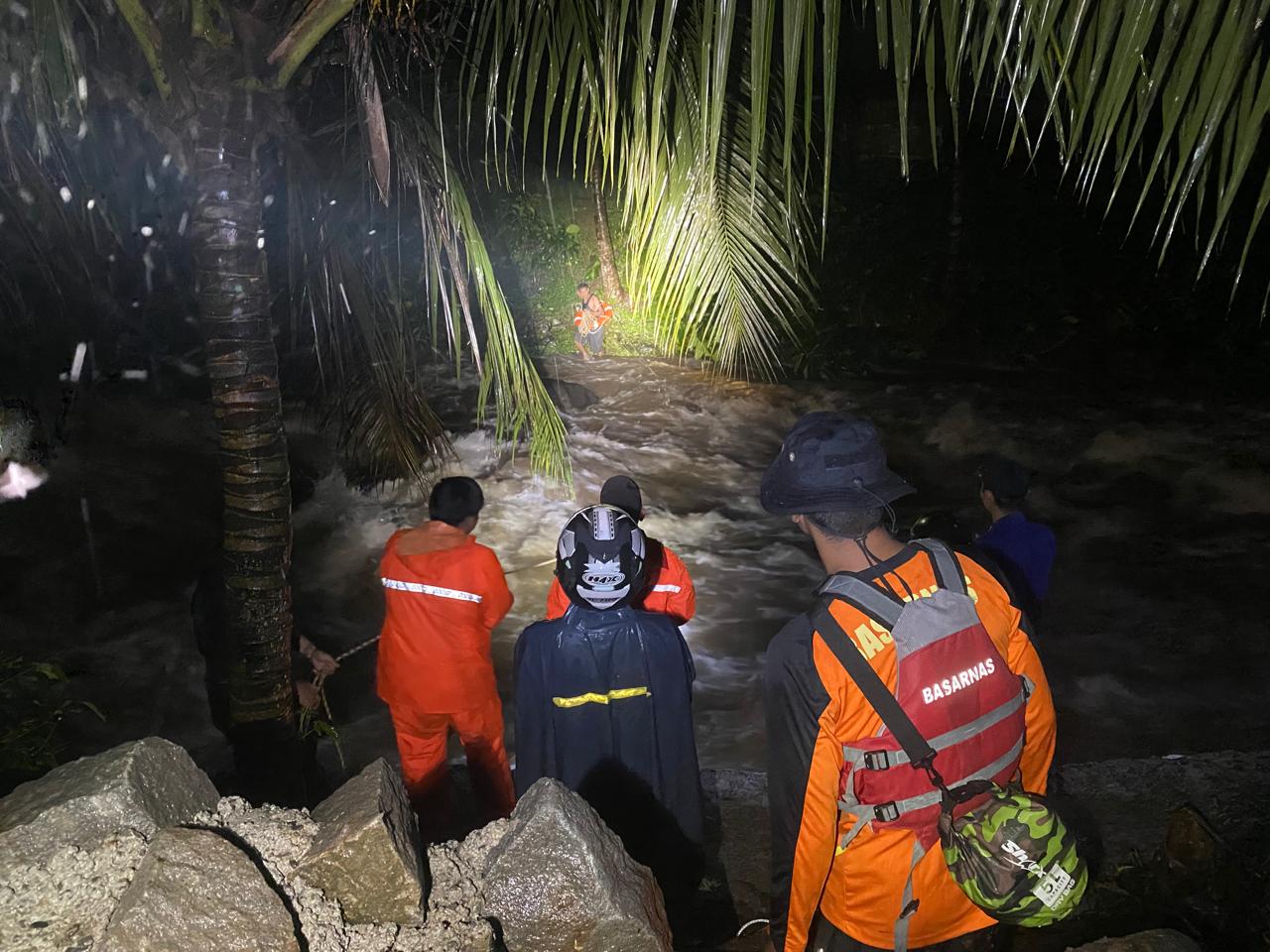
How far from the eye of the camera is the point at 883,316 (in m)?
14.4

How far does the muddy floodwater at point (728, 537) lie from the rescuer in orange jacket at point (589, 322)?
0.69 m

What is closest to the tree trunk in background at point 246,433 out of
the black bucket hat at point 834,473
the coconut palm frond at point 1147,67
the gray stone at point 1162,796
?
the black bucket hat at point 834,473

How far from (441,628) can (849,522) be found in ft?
6.94

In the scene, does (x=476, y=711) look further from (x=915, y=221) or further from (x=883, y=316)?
(x=915, y=221)

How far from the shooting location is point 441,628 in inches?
141

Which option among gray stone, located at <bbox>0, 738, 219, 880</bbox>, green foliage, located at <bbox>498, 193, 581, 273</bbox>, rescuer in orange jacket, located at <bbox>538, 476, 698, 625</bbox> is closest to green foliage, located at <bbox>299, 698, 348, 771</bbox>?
rescuer in orange jacket, located at <bbox>538, 476, 698, 625</bbox>

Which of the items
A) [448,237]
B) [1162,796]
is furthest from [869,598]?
[1162,796]

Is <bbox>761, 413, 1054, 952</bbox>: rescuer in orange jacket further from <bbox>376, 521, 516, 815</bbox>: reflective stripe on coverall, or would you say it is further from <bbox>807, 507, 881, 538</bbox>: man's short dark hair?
<bbox>376, 521, 516, 815</bbox>: reflective stripe on coverall

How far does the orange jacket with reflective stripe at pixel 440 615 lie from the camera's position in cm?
351

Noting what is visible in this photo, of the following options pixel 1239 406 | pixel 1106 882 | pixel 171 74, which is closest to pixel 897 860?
pixel 1106 882

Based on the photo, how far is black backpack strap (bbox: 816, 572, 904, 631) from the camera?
1.86 m

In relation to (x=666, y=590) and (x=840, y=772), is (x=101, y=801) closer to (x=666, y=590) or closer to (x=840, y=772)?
(x=840, y=772)

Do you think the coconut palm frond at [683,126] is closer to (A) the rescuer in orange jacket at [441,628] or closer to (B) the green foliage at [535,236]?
(A) the rescuer in orange jacket at [441,628]

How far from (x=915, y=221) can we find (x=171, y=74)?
541 inches
